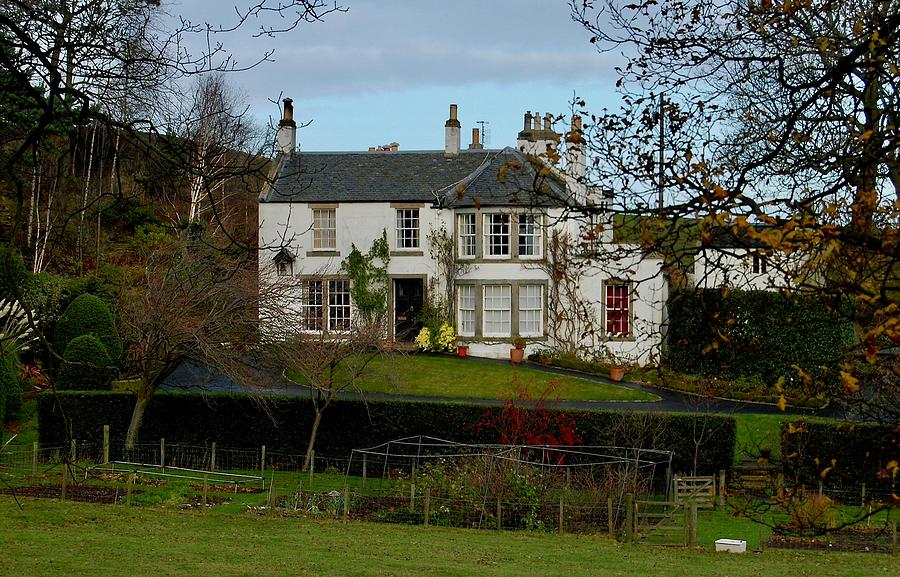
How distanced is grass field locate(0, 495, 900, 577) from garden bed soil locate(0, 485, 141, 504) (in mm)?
770

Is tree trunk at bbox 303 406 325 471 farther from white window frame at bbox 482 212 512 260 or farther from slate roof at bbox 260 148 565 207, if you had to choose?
white window frame at bbox 482 212 512 260

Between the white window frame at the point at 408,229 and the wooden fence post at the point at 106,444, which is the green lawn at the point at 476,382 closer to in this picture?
the white window frame at the point at 408,229

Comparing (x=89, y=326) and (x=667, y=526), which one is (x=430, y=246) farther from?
(x=667, y=526)

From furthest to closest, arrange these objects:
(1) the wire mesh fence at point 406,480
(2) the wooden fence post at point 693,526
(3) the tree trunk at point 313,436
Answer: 1. (3) the tree trunk at point 313,436
2. (1) the wire mesh fence at point 406,480
3. (2) the wooden fence post at point 693,526

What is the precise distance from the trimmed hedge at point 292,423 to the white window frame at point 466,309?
12.3 meters

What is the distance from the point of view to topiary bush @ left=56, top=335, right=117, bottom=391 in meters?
26.8

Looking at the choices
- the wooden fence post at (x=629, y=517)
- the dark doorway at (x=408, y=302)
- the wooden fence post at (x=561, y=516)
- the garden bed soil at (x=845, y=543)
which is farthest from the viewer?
the dark doorway at (x=408, y=302)

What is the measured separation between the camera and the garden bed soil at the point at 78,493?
2125cm

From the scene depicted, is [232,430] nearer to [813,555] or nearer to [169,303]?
[169,303]

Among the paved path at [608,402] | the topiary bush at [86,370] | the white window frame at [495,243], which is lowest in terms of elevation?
the paved path at [608,402]

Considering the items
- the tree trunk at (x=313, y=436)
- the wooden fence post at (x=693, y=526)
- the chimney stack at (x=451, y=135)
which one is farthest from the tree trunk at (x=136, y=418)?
the chimney stack at (x=451, y=135)

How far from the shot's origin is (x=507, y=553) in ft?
57.4

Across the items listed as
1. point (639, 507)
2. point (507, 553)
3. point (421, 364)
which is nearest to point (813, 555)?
point (639, 507)

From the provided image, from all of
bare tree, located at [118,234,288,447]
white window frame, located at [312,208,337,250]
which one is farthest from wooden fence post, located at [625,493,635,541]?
white window frame, located at [312,208,337,250]
